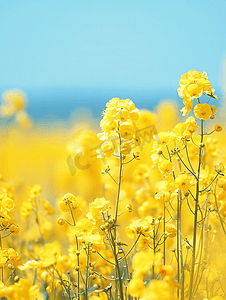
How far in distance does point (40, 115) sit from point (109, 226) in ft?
20.1

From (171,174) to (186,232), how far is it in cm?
77

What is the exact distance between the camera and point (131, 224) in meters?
0.79

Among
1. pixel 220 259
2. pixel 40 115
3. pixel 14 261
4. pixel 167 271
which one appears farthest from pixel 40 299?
pixel 40 115

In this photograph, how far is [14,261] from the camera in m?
0.82

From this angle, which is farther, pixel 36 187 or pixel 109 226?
pixel 36 187

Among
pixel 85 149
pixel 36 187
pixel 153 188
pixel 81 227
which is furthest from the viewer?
pixel 85 149

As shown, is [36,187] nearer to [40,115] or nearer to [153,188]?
[153,188]

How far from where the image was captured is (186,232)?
1.53 metres

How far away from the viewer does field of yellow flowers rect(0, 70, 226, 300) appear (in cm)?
71

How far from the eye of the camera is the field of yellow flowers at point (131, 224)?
711mm

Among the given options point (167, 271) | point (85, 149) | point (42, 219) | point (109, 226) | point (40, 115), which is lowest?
point (167, 271)

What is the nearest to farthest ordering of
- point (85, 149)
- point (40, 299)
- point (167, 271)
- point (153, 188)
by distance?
1. point (167, 271)
2. point (40, 299)
3. point (153, 188)
4. point (85, 149)

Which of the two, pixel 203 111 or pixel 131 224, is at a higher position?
pixel 203 111

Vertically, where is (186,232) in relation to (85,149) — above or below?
below
